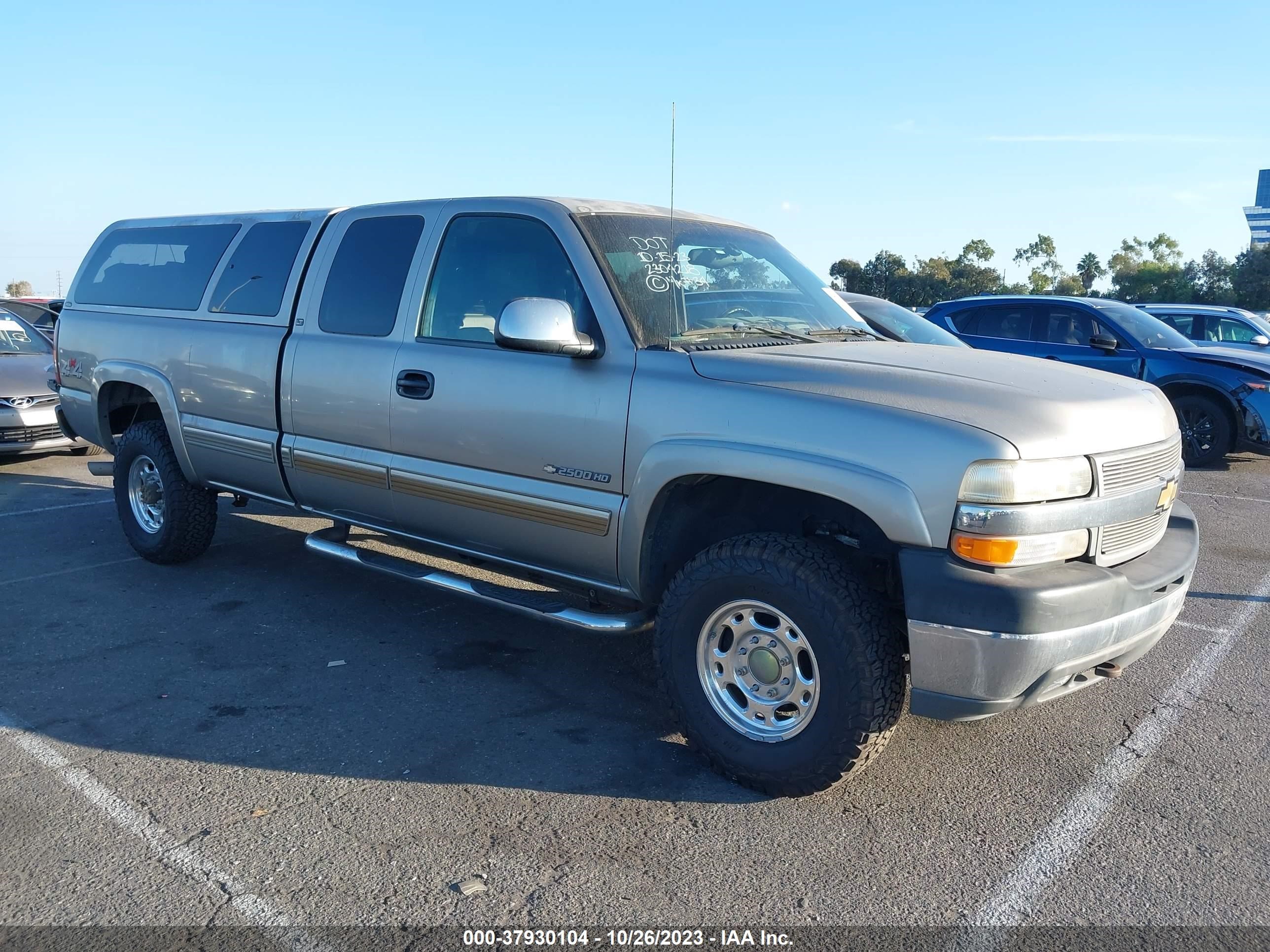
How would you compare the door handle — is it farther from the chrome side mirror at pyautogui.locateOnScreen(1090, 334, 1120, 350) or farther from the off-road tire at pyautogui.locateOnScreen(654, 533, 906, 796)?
the chrome side mirror at pyautogui.locateOnScreen(1090, 334, 1120, 350)

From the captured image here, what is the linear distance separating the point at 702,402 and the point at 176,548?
390 centimetres

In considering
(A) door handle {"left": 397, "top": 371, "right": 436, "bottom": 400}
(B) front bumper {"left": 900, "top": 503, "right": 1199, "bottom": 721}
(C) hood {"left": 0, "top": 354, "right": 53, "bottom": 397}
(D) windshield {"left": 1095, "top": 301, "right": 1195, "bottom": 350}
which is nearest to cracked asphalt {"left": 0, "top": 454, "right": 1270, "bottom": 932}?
(B) front bumper {"left": 900, "top": 503, "right": 1199, "bottom": 721}

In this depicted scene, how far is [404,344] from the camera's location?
454 cm

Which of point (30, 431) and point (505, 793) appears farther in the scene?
point (30, 431)

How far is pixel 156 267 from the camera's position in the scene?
6121 millimetres

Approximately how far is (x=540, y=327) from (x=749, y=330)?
0.93 m

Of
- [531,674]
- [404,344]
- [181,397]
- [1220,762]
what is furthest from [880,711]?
[181,397]

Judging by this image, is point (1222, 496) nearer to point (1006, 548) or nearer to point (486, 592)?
point (1006, 548)

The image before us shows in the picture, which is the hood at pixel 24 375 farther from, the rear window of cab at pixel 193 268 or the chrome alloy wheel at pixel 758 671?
the chrome alloy wheel at pixel 758 671

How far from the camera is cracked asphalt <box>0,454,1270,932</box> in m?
2.89

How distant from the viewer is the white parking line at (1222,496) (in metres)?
9.03

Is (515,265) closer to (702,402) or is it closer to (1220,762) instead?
(702,402)

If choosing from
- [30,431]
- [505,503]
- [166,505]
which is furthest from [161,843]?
[30,431]

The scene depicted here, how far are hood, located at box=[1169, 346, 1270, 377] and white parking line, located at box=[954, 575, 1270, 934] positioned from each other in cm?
675
